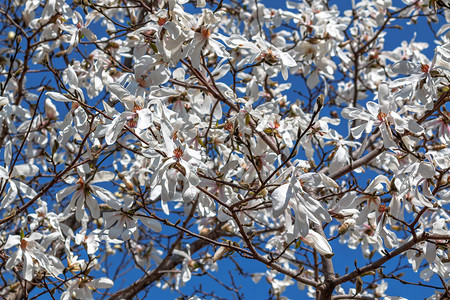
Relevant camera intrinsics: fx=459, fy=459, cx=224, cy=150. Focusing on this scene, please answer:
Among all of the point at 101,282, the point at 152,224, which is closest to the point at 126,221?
the point at 152,224

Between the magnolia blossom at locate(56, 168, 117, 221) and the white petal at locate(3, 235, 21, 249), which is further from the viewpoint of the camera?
the white petal at locate(3, 235, 21, 249)

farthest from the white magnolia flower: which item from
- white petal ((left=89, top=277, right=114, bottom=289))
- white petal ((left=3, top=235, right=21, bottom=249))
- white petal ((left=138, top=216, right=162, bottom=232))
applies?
white petal ((left=138, top=216, right=162, bottom=232))

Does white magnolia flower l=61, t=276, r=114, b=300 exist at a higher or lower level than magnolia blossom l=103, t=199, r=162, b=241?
lower

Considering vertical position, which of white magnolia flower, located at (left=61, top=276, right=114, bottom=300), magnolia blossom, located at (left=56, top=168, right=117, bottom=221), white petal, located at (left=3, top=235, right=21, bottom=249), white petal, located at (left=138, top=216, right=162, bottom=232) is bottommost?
white magnolia flower, located at (left=61, top=276, right=114, bottom=300)

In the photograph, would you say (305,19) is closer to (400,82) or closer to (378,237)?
(400,82)

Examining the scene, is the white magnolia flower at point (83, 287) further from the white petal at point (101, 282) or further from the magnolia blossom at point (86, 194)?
the magnolia blossom at point (86, 194)

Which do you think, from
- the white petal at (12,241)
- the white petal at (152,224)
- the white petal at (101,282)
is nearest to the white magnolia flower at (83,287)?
the white petal at (101,282)

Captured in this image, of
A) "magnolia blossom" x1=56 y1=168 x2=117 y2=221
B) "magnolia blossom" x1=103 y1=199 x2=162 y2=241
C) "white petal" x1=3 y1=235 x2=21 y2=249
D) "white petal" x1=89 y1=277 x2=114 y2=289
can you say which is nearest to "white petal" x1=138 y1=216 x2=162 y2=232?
"magnolia blossom" x1=103 y1=199 x2=162 y2=241

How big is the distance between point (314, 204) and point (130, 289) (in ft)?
5.53

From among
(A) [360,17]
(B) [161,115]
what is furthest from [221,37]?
(A) [360,17]

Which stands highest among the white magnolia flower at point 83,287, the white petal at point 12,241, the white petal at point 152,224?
the white petal at point 152,224

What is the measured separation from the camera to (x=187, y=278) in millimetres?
2504

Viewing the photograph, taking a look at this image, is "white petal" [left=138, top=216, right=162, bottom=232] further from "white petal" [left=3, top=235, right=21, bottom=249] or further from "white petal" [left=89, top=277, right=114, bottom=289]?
"white petal" [left=3, top=235, right=21, bottom=249]

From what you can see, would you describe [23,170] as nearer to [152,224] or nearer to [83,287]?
[83,287]
